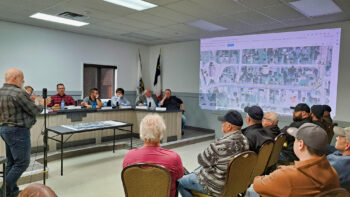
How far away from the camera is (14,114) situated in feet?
8.04

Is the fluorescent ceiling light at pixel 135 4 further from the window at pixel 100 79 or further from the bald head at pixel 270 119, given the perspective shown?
the window at pixel 100 79

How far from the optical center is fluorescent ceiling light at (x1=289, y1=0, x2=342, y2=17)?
3.71 metres

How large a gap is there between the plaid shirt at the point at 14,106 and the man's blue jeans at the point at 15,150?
8 cm

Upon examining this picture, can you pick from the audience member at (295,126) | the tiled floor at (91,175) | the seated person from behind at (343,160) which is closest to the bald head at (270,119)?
the audience member at (295,126)

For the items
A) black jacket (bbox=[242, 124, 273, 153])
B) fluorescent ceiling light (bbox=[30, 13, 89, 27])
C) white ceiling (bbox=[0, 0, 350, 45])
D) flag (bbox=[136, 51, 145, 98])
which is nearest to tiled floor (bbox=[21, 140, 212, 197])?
black jacket (bbox=[242, 124, 273, 153])

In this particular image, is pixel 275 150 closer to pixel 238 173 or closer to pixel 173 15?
pixel 238 173

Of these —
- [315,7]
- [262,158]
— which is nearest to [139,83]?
[315,7]

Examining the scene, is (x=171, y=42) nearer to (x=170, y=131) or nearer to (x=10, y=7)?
(x=170, y=131)

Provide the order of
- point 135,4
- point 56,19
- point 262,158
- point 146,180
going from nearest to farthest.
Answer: point 146,180 → point 262,158 → point 135,4 → point 56,19

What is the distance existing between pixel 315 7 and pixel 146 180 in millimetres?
4023

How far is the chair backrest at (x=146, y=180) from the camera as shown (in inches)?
60.7

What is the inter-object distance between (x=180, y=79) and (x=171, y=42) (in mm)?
1192

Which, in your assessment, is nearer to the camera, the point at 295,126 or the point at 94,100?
the point at 295,126

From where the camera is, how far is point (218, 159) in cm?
183
